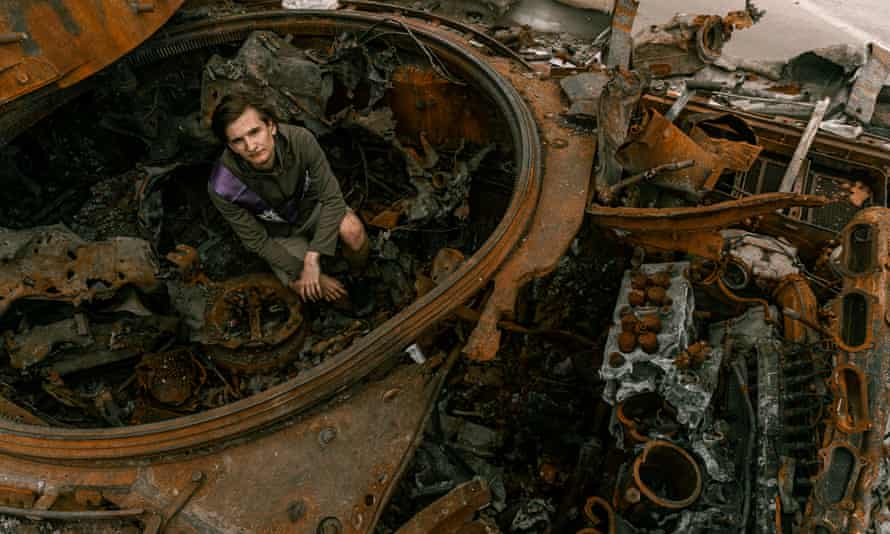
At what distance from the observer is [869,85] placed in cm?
432

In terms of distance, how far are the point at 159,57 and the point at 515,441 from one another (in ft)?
12.4

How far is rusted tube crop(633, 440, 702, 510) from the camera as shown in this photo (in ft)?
8.16

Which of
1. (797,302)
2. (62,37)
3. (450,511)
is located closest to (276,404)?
(450,511)

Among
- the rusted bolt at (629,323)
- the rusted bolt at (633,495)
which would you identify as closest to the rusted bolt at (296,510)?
the rusted bolt at (633,495)

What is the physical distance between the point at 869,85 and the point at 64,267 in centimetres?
566

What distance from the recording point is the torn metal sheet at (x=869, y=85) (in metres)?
4.20

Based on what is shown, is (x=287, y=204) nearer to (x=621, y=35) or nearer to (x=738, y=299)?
(x=621, y=35)

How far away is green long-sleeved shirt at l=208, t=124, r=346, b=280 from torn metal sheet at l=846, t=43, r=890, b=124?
3.78 m

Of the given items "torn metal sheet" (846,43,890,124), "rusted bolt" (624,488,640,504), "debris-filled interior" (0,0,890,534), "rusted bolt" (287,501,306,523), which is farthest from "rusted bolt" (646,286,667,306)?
"torn metal sheet" (846,43,890,124)

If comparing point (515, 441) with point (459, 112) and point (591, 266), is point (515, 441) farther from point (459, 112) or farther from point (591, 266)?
point (459, 112)

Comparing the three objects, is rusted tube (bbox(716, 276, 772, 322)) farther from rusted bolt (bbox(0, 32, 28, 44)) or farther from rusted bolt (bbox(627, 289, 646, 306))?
rusted bolt (bbox(0, 32, 28, 44))

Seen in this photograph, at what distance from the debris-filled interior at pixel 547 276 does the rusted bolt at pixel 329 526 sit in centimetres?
9

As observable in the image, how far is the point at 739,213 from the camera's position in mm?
2689

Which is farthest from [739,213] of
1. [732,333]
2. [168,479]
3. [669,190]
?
[168,479]
